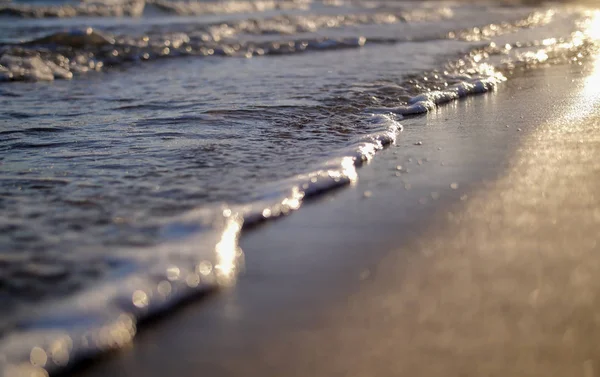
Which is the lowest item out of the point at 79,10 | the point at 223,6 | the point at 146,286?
the point at 146,286

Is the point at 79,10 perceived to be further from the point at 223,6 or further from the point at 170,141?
the point at 170,141

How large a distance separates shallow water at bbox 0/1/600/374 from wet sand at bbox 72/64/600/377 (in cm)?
15

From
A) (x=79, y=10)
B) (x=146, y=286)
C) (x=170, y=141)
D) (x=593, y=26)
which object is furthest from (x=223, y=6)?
(x=146, y=286)

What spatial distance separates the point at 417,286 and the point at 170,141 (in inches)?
77.0

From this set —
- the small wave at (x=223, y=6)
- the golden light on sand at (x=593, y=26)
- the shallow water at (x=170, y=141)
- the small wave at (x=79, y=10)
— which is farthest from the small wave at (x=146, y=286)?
the small wave at (x=223, y=6)

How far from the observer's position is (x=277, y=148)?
334 centimetres

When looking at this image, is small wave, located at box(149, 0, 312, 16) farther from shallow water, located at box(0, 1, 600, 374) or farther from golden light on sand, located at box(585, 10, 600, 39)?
golden light on sand, located at box(585, 10, 600, 39)

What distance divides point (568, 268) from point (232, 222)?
1100 mm

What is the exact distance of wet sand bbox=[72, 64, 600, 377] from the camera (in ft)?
5.22

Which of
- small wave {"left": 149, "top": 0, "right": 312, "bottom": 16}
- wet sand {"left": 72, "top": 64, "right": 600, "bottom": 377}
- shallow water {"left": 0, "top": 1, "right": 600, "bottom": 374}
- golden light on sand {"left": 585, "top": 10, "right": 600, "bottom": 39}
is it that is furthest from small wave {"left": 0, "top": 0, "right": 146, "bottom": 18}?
wet sand {"left": 72, "top": 64, "right": 600, "bottom": 377}

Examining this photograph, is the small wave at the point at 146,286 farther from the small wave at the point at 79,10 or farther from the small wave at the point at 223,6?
the small wave at the point at 223,6

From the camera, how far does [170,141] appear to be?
11.6 ft

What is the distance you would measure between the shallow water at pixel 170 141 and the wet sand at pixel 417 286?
15 centimetres

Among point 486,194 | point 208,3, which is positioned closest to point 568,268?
point 486,194
